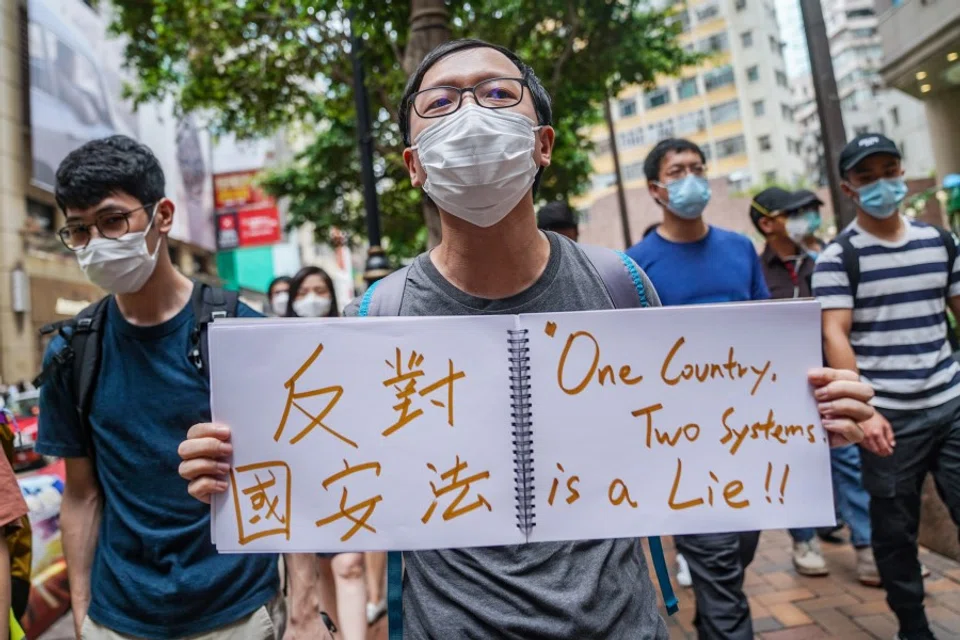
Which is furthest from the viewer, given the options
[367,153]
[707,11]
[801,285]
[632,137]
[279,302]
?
[632,137]

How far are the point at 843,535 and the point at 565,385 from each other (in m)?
4.29

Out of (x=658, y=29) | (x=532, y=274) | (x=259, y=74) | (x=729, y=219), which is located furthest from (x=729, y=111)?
(x=532, y=274)

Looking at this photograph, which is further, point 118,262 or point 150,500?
point 118,262

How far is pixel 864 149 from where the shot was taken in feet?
10.3

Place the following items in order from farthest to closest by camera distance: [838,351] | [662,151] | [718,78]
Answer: [718,78] → [662,151] → [838,351]

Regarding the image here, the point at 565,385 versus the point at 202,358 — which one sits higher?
the point at 202,358

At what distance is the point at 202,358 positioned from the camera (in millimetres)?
1876

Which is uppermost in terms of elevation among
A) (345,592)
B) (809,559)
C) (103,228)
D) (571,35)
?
(571,35)

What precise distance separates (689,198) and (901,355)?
3.64 ft

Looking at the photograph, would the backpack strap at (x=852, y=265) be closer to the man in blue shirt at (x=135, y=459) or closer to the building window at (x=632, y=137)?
the man in blue shirt at (x=135, y=459)

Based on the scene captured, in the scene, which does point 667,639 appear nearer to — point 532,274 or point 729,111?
point 532,274

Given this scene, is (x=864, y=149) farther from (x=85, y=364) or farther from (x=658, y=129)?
(x=658, y=129)

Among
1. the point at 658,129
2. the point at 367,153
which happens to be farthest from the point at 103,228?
the point at 658,129

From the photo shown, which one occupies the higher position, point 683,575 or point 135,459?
point 135,459
